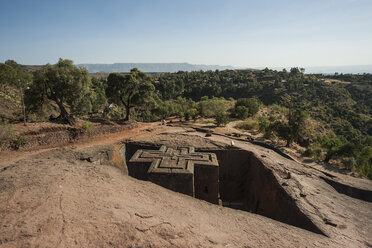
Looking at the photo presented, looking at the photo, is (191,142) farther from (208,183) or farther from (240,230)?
(240,230)

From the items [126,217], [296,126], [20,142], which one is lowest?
[126,217]

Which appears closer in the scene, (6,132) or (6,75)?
(6,132)

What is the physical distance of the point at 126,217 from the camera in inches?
231

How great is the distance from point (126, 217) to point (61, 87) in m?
15.1

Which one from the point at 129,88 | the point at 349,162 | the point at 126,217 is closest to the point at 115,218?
the point at 126,217

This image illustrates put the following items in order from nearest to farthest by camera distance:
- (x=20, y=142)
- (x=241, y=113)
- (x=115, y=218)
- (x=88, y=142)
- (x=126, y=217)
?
(x=115, y=218), (x=126, y=217), (x=20, y=142), (x=88, y=142), (x=241, y=113)

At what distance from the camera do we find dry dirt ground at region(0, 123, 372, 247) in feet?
16.9

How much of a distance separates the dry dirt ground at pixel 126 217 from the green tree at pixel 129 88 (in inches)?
531

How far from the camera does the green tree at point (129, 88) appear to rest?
21391 mm

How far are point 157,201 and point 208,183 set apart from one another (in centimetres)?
340

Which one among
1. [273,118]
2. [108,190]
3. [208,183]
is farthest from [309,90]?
[108,190]

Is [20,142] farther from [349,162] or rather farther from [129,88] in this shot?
[349,162]

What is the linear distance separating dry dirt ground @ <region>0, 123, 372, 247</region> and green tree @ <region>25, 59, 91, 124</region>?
947cm

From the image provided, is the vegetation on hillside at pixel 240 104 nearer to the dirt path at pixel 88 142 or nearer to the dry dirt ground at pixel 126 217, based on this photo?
the dirt path at pixel 88 142
